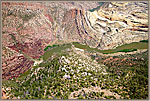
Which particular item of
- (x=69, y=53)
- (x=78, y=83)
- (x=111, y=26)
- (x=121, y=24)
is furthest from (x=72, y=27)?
(x=78, y=83)

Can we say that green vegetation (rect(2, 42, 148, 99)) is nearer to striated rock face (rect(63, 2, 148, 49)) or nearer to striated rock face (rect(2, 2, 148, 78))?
striated rock face (rect(2, 2, 148, 78))

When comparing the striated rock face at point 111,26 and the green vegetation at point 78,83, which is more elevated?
the striated rock face at point 111,26

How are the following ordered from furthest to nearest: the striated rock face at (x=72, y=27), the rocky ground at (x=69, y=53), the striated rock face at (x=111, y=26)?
the striated rock face at (x=111, y=26)
the striated rock face at (x=72, y=27)
the rocky ground at (x=69, y=53)

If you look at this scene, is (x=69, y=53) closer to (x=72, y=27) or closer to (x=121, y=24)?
(x=121, y=24)

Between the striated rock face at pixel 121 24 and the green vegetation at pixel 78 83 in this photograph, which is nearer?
the green vegetation at pixel 78 83

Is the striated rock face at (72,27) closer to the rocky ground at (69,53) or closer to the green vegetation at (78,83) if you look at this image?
the rocky ground at (69,53)

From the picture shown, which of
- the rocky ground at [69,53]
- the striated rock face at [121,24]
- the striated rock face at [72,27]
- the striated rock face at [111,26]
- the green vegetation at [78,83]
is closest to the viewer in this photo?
the green vegetation at [78,83]

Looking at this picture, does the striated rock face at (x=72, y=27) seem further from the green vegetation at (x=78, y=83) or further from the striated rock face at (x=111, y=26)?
the green vegetation at (x=78, y=83)

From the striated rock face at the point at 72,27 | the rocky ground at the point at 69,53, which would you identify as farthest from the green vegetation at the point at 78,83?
the striated rock face at the point at 72,27

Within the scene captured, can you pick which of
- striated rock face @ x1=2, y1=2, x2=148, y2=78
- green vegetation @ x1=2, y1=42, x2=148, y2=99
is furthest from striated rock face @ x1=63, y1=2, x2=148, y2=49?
green vegetation @ x1=2, y1=42, x2=148, y2=99
